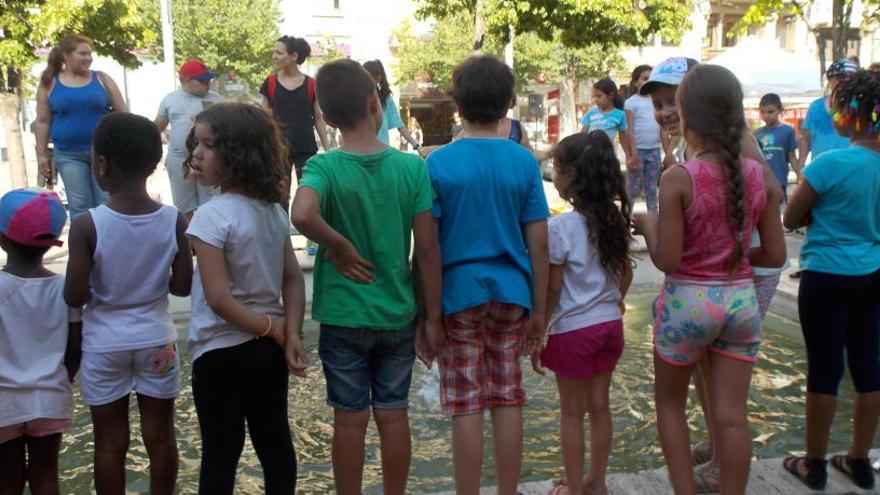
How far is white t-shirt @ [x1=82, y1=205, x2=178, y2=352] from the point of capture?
2.75m

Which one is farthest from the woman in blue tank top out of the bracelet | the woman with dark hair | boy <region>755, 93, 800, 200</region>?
boy <region>755, 93, 800, 200</region>

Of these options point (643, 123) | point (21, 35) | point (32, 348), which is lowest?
point (32, 348)

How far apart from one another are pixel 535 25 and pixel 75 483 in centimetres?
1444

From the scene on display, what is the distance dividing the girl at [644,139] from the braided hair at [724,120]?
6267mm

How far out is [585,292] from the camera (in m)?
3.14

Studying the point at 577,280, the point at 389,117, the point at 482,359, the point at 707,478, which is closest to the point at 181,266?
the point at 482,359

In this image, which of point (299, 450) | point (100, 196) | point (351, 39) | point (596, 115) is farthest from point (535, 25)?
point (351, 39)

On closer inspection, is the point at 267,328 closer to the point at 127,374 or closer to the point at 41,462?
the point at 127,374

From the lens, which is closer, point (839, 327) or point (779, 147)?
point (839, 327)

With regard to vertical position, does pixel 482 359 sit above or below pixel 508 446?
above

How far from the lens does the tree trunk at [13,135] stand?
12.8m

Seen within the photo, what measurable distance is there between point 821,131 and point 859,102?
12.8 ft

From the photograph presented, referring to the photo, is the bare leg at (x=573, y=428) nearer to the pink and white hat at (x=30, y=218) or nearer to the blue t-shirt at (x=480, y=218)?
the blue t-shirt at (x=480, y=218)

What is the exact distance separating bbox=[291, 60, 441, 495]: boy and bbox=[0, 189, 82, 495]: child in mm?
877
